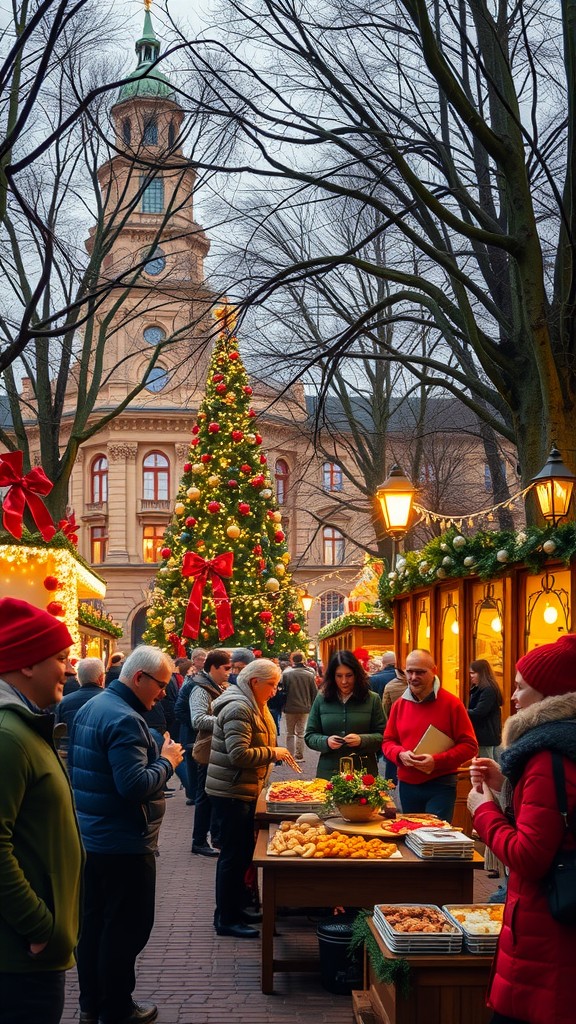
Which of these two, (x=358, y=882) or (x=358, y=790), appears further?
(x=358, y=790)

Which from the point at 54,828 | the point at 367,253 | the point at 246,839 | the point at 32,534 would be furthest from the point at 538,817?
the point at 367,253

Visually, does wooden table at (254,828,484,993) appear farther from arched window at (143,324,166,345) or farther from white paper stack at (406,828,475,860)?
arched window at (143,324,166,345)

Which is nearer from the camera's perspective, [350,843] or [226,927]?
[350,843]

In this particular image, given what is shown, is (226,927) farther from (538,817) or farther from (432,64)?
(432,64)

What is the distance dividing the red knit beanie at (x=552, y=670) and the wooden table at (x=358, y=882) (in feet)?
8.93

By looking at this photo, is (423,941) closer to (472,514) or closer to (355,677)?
(355,677)

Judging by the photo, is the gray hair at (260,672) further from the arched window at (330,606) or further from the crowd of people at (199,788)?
the arched window at (330,606)

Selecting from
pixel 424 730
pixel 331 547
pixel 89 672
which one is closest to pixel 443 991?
pixel 424 730

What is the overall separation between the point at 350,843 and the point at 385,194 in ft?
47.7

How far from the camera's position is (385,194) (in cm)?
1877

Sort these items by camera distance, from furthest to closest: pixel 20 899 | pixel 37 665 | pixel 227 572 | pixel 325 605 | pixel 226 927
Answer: pixel 325 605
pixel 227 572
pixel 226 927
pixel 37 665
pixel 20 899

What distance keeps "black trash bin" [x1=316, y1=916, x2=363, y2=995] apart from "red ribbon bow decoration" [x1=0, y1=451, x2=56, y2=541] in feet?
19.6

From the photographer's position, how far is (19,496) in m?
11.9

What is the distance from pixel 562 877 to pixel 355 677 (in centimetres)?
504
